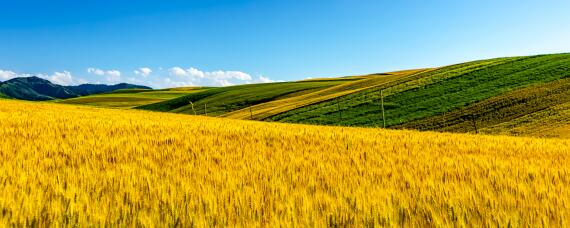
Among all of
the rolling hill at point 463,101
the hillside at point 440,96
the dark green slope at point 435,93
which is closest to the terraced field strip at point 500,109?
the rolling hill at point 463,101

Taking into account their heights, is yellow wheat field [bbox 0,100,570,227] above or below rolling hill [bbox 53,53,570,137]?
above

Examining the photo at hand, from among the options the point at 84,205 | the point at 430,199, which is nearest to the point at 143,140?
the point at 84,205

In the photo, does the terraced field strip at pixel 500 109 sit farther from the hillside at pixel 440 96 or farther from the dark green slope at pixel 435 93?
the dark green slope at pixel 435 93

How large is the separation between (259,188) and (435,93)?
2315 inches

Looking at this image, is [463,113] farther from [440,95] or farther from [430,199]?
[430,199]

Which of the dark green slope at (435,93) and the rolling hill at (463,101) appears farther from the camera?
the dark green slope at (435,93)

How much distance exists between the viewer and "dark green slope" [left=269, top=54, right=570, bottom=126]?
53406 mm

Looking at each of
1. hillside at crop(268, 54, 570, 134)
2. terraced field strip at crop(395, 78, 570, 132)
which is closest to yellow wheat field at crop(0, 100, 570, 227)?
terraced field strip at crop(395, 78, 570, 132)

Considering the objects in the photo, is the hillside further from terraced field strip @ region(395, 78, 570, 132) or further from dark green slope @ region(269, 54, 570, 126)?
terraced field strip @ region(395, 78, 570, 132)

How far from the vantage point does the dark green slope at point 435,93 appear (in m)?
53.4

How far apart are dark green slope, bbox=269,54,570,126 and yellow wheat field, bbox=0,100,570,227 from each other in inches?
1744

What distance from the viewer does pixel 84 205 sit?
3668 millimetres

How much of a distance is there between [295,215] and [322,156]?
441 cm

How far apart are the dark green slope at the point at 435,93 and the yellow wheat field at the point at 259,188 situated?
4430 cm
